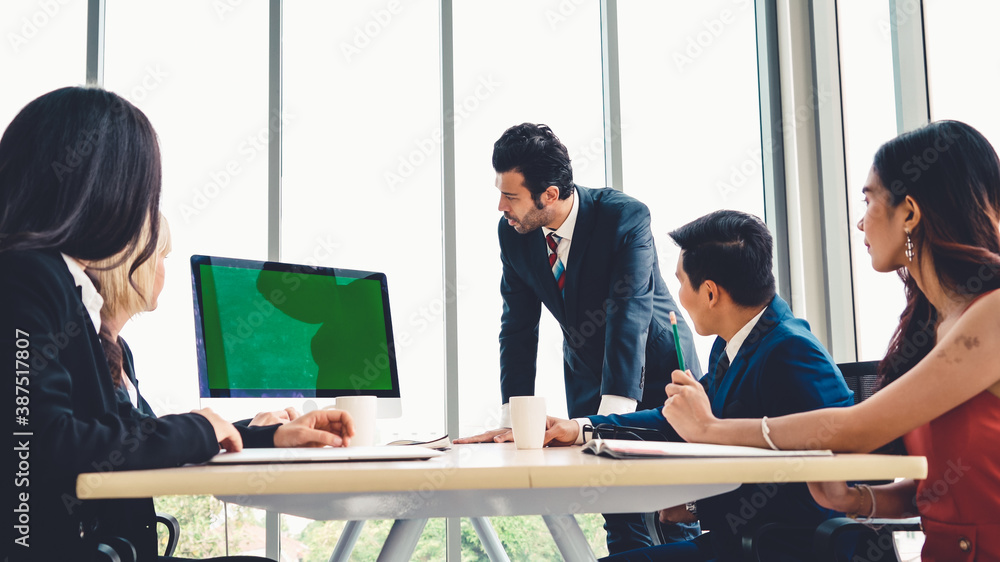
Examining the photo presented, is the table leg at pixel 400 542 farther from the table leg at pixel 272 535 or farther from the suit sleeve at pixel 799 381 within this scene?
the table leg at pixel 272 535

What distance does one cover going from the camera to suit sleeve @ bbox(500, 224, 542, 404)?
2.40m

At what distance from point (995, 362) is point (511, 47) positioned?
2899mm

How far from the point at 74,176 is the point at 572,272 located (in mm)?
1568

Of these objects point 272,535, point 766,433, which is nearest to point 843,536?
point 766,433

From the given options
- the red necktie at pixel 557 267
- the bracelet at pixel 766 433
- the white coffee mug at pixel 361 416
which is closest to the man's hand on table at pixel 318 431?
the white coffee mug at pixel 361 416

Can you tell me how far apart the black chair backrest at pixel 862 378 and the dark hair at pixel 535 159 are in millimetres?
1077

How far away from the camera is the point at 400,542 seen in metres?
1.20

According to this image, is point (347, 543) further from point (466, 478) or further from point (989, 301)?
point (989, 301)

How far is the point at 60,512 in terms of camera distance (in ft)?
3.13

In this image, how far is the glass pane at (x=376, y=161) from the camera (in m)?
3.30

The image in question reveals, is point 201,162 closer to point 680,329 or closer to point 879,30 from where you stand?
point 680,329

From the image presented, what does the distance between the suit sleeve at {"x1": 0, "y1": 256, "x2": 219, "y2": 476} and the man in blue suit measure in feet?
2.60

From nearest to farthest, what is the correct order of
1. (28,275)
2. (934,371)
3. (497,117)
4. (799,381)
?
(28,275)
(934,371)
(799,381)
(497,117)

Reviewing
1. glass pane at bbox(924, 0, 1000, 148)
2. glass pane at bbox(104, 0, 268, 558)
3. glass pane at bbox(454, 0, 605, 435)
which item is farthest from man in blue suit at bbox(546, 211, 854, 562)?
glass pane at bbox(104, 0, 268, 558)
